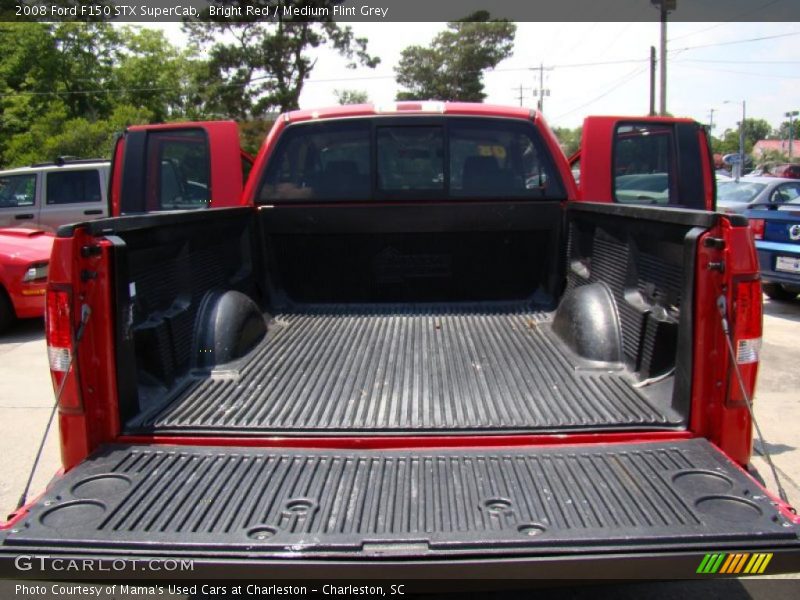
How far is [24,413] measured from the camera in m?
5.77

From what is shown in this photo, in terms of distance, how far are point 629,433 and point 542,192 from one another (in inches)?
86.9

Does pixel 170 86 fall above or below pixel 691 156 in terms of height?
above

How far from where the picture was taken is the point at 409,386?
10.7 feet

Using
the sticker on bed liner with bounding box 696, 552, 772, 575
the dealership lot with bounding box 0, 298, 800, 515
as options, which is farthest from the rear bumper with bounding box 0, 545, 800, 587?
the dealership lot with bounding box 0, 298, 800, 515

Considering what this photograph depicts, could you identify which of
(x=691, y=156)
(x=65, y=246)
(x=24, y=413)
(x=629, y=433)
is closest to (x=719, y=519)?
(x=629, y=433)

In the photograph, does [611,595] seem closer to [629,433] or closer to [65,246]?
[629,433]

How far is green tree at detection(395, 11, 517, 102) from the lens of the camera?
53.2 m

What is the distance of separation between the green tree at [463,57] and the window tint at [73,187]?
42.0m

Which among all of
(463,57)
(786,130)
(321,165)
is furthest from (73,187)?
(786,130)

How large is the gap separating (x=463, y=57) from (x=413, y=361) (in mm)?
53874

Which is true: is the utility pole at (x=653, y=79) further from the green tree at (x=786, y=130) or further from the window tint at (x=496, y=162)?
the green tree at (x=786, y=130)

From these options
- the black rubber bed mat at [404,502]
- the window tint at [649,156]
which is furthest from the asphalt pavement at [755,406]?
the window tint at [649,156]

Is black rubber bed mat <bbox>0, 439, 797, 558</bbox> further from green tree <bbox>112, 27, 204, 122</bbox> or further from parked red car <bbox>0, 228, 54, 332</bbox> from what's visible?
green tree <bbox>112, 27, 204, 122</bbox>

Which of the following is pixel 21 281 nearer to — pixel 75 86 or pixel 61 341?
pixel 61 341
